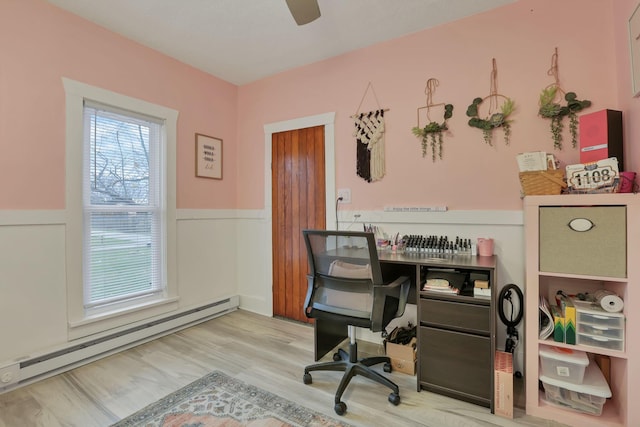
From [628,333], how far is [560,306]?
0.31m

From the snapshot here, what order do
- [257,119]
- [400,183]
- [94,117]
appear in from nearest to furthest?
[94,117], [400,183], [257,119]

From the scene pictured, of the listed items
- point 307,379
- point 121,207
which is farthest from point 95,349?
point 307,379

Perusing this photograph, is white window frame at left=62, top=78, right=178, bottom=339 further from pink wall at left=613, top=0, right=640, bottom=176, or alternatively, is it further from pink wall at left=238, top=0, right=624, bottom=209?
pink wall at left=613, top=0, right=640, bottom=176

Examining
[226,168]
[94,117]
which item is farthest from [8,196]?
[226,168]

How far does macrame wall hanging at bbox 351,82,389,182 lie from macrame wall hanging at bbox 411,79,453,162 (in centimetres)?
31

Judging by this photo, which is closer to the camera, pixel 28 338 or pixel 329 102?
pixel 28 338

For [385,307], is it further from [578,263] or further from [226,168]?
[226,168]

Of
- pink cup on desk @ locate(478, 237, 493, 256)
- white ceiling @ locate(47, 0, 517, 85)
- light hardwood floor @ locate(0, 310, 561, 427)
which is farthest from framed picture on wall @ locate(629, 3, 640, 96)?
light hardwood floor @ locate(0, 310, 561, 427)

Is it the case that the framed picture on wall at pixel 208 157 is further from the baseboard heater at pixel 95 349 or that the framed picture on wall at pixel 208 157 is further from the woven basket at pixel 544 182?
the woven basket at pixel 544 182

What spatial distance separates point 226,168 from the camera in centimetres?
334

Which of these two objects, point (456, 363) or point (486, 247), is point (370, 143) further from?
point (456, 363)

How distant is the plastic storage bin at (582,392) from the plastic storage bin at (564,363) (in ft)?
0.12

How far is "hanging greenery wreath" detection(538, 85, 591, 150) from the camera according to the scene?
1881mm

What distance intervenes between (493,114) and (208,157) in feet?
8.52
